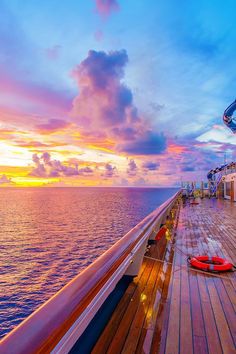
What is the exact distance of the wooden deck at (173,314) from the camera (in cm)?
197

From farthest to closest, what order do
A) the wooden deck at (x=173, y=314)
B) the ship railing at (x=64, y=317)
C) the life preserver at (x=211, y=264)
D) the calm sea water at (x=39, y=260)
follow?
the calm sea water at (x=39, y=260) < the life preserver at (x=211, y=264) < the wooden deck at (x=173, y=314) < the ship railing at (x=64, y=317)

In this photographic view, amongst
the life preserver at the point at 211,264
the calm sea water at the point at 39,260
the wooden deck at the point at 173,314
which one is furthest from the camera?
the calm sea water at the point at 39,260

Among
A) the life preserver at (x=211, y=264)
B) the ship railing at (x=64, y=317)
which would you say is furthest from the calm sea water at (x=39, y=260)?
the ship railing at (x=64, y=317)

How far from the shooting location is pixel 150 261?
412 cm

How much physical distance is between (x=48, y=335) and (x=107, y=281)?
2.08 feet

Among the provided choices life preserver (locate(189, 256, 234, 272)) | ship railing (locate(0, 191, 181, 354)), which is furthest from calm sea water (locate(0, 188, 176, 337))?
ship railing (locate(0, 191, 181, 354))

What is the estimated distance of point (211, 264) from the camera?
398 centimetres

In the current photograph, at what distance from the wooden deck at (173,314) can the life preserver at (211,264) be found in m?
0.13

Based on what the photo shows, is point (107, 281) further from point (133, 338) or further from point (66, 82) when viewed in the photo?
point (66, 82)

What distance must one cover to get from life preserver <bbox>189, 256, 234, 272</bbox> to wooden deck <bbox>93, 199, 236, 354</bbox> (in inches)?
5.0

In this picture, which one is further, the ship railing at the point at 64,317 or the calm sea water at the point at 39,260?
the calm sea water at the point at 39,260

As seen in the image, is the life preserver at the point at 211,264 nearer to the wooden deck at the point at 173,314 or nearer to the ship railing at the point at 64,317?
the wooden deck at the point at 173,314

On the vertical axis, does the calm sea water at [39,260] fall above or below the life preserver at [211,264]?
below

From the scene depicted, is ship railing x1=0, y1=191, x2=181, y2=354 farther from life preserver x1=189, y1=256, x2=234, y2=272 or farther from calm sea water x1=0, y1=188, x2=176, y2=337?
calm sea water x1=0, y1=188, x2=176, y2=337
